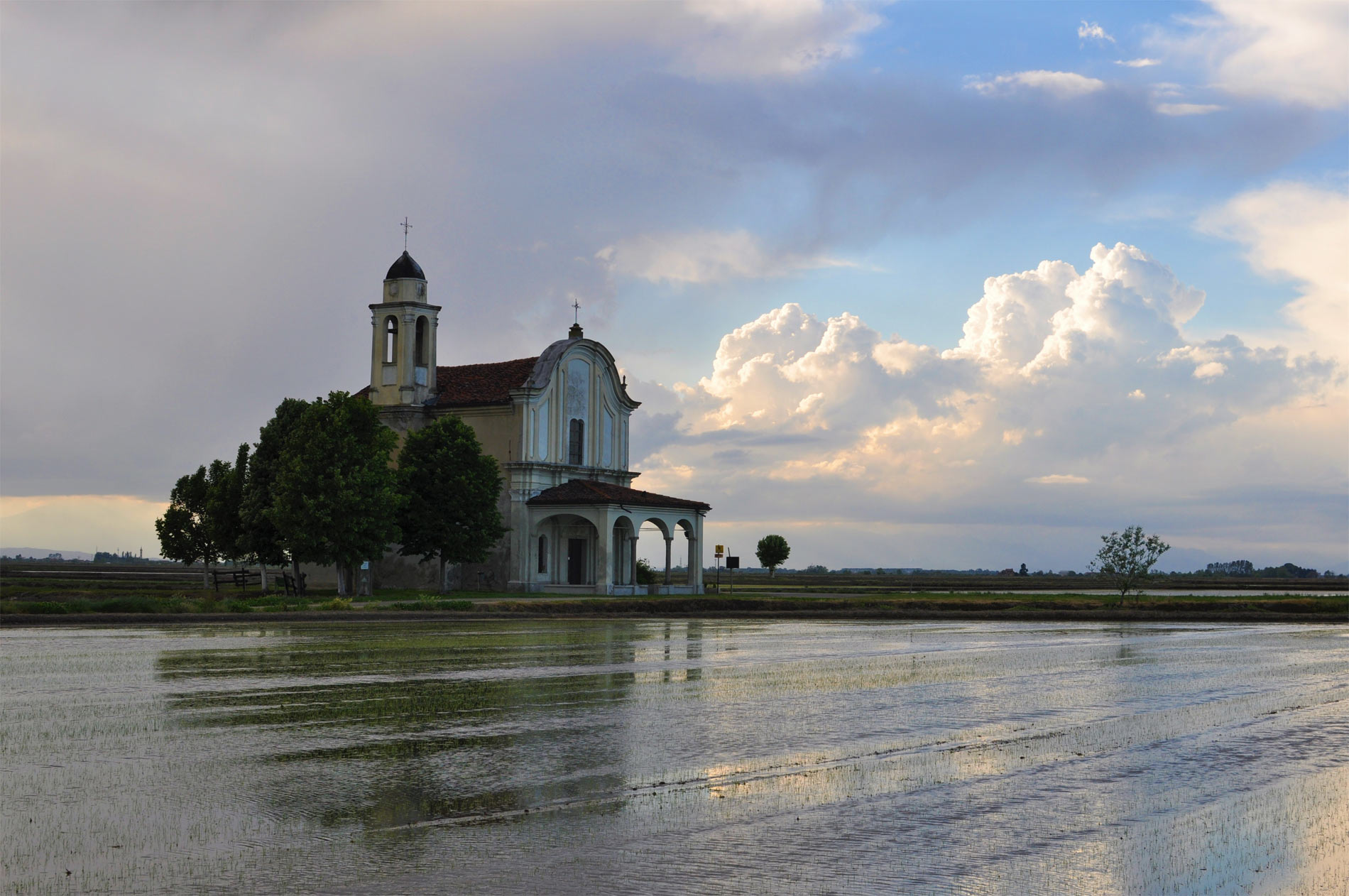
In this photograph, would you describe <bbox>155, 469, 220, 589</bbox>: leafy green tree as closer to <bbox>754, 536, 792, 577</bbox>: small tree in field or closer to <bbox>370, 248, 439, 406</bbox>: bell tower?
<bbox>370, 248, 439, 406</bbox>: bell tower

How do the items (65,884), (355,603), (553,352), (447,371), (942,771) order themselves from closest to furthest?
(65,884)
(942,771)
(355,603)
(553,352)
(447,371)

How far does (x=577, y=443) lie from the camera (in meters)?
60.2

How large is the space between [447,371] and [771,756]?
52554mm

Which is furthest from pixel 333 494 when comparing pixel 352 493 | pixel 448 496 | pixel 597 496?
pixel 597 496

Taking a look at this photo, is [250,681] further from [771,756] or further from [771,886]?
[771,886]

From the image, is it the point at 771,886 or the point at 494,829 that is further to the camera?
the point at 494,829

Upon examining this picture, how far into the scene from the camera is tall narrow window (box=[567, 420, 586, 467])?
59875 millimetres

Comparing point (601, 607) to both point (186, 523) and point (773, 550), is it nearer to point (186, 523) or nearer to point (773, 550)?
point (186, 523)

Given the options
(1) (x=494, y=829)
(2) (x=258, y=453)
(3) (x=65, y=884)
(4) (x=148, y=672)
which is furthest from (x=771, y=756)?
(2) (x=258, y=453)

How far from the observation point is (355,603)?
41.8 m

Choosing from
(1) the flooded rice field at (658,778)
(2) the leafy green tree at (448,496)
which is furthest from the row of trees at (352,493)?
(1) the flooded rice field at (658,778)

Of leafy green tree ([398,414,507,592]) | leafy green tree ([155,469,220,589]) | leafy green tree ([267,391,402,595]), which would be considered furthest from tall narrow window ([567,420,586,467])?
leafy green tree ([155,469,220,589])

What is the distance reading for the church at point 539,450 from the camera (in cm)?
5600

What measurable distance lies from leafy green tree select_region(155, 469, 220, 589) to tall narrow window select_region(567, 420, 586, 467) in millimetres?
20443
